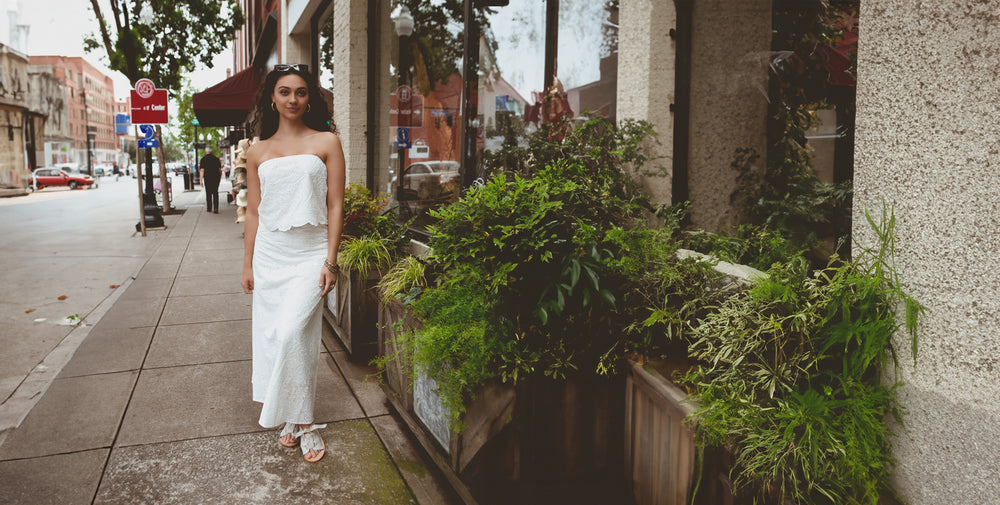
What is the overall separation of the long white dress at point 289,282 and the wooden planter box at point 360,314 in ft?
4.76

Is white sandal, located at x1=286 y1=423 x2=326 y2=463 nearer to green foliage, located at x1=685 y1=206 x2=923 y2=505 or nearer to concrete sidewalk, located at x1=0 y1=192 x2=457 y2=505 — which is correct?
concrete sidewalk, located at x1=0 y1=192 x2=457 y2=505

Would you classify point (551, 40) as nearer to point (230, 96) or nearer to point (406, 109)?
point (406, 109)

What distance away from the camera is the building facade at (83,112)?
84119 millimetres

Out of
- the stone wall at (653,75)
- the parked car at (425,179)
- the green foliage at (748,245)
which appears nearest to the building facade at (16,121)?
the parked car at (425,179)

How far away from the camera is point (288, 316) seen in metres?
3.66

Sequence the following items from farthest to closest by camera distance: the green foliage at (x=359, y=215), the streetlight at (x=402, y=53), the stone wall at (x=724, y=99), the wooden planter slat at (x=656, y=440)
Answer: the streetlight at (x=402, y=53) → the green foliage at (x=359, y=215) → the stone wall at (x=724, y=99) → the wooden planter slat at (x=656, y=440)

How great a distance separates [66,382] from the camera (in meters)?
5.01

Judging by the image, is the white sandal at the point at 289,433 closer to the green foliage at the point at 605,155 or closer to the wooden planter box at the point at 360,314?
the wooden planter box at the point at 360,314

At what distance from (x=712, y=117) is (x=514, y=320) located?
218cm

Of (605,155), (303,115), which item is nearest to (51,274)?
(303,115)

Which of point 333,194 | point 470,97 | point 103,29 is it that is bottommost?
point 333,194

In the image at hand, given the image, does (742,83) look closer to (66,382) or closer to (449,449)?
(449,449)

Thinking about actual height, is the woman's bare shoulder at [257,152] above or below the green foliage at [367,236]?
above

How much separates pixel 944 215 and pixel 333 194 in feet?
9.41
